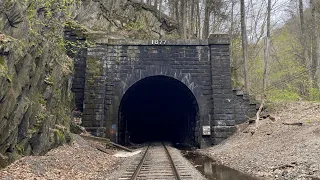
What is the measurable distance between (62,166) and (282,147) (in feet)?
22.1

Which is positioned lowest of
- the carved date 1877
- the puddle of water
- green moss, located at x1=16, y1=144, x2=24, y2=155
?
the puddle of water

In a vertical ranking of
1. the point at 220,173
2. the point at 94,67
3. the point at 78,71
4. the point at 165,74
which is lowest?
the point at 220,173

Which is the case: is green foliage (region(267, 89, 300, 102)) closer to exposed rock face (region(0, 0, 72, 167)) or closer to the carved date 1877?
the carved date 1877

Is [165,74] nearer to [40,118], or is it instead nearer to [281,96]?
[281,96]

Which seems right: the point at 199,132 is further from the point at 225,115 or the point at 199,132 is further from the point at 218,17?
the point at 218,17

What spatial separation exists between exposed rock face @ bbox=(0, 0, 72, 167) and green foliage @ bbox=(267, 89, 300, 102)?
11460mm

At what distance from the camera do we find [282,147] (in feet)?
30.2

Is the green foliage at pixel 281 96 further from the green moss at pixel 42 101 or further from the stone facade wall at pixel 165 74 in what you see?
the green moss at pixel 42 101

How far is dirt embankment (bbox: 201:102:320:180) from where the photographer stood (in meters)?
7.17

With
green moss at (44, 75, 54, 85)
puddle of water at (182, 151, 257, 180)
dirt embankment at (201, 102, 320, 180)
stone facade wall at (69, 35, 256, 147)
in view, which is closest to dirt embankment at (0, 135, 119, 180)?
green moss at (44, 75, 54, 85)

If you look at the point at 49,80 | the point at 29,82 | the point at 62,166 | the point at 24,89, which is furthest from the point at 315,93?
the point at 24,89

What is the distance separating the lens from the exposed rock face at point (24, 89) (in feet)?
20.9

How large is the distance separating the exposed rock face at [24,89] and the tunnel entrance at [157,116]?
1042 cm

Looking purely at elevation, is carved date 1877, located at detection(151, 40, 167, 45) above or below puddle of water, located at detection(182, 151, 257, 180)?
above
